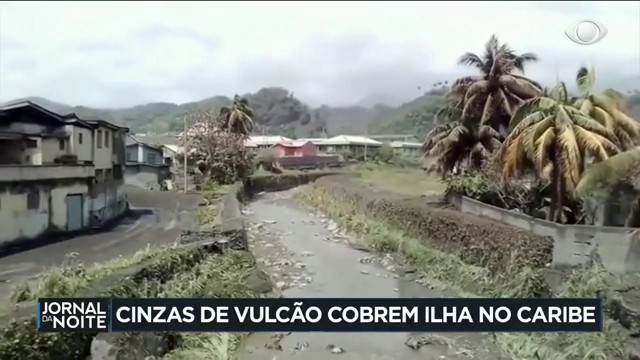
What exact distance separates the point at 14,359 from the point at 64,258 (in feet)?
3.06

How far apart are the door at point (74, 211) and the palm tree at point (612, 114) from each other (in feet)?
17.1

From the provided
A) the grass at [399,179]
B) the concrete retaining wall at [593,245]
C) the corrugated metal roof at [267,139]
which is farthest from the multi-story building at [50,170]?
the grass at [399,179]

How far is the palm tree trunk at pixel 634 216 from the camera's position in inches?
306

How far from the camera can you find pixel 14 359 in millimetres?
4215

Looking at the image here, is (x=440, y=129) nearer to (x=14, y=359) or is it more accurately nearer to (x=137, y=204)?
(x=137, y=204)

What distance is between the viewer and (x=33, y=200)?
181 inches

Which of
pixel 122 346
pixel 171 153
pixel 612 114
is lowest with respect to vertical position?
pixel 122 346

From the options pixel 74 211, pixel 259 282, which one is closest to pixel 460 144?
pixel 259 282

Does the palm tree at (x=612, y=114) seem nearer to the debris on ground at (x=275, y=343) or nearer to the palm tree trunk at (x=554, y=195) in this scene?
the palm tree trunk at (x=554, y=195)

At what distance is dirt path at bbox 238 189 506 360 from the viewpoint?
6.22 m

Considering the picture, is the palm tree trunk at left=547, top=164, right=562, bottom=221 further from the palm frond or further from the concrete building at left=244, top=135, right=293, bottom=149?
the concrete building at left=244, top=135, right=293, bottom=149

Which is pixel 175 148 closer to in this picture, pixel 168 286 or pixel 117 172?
pixel 117 172

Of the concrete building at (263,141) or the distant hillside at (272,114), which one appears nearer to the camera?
the distant hillside at (272,114)

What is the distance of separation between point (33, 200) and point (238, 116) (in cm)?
269
